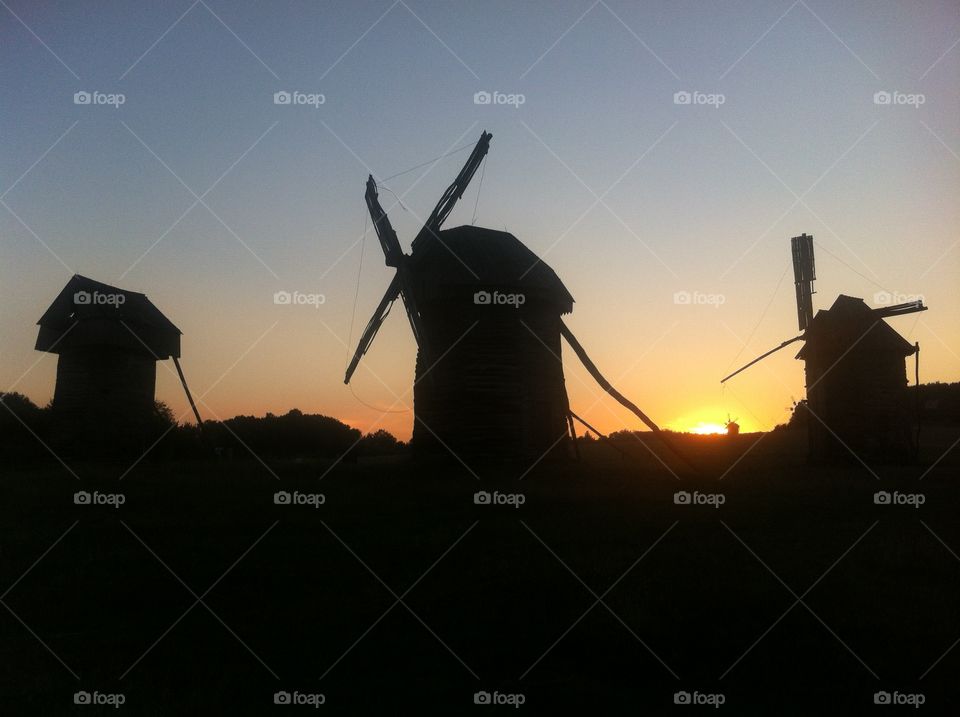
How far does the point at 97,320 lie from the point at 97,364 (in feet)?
5.28

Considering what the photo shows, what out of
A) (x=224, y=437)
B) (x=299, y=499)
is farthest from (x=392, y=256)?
(x=224, y=437)

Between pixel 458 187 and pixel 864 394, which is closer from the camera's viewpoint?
pixel 458 187

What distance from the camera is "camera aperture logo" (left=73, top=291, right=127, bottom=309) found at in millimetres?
29266

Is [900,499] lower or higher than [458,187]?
lower

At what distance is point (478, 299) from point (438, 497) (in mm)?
6948

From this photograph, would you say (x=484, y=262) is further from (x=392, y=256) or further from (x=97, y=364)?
(x=97, y=364)

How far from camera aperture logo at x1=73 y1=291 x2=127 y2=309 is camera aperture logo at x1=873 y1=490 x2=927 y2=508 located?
25.7 meters

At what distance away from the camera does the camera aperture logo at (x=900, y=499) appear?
18117mm

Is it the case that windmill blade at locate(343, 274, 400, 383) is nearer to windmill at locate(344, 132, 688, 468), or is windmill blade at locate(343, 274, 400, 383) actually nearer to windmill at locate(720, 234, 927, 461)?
windmill at locate(344, 132, 688, 468)

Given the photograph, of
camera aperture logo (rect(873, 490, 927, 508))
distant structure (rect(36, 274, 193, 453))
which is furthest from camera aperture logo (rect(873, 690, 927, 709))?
distant structure (rect(36, 274, 193, 453))

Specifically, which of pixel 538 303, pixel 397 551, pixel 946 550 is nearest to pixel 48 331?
pixel 538 303

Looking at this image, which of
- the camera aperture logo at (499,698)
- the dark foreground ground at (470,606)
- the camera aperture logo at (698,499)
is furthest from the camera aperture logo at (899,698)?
the camera aperture logo at (698,499)

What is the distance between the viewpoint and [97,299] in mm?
29422

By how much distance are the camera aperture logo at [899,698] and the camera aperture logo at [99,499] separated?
14112 mm
